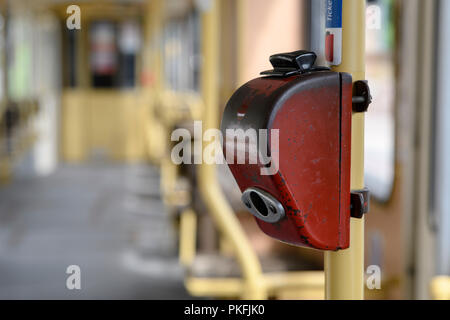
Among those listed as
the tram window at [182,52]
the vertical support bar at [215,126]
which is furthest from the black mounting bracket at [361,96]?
the tram window at [182,52]

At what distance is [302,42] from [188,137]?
94 centimetres

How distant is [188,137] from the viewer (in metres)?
3.86

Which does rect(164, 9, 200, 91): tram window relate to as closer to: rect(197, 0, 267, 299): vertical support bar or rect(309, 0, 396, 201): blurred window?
rect(197, 0, 267, 299): vertical support bar

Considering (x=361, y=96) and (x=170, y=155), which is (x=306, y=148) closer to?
(x=361, y=96)

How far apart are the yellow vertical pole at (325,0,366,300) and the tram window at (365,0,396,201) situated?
1.15m

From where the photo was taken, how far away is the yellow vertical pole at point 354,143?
0.85m

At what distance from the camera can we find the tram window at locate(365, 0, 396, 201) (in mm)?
2104

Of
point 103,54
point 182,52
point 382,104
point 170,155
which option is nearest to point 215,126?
point 382,104

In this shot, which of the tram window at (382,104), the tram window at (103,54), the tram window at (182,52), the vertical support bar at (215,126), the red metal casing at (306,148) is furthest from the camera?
the tram window at (103,54)

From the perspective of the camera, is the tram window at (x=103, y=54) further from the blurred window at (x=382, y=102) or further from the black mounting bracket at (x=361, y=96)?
the black mounting bracket at (x=361, y=96)

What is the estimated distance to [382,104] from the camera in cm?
226

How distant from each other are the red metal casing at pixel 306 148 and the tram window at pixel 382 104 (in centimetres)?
121

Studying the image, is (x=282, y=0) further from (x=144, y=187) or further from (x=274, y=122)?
(x=144, y=187)

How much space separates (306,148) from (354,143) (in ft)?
0.28
